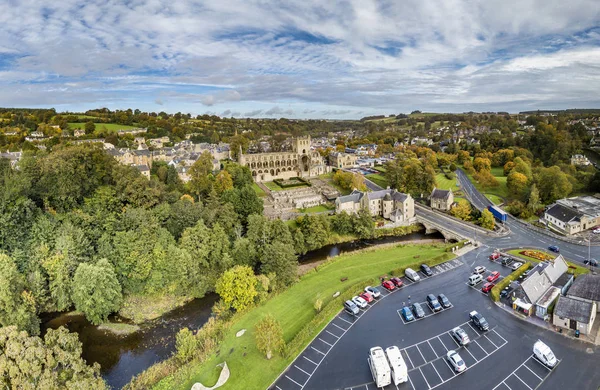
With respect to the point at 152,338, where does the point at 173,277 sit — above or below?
above

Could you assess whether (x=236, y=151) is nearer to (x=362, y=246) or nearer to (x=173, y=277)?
(x=362, y=246)

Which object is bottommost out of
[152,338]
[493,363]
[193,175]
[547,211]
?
[152,338]

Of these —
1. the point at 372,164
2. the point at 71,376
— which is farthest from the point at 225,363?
the point at 372,164

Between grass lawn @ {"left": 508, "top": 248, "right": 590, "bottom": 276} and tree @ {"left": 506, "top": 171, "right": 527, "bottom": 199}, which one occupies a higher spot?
tree @ {"left": 506, "top": 171, "right": 527, "bottom": 199}

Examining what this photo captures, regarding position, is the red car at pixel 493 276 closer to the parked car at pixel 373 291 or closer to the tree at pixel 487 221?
the parked car at pixel 373 291

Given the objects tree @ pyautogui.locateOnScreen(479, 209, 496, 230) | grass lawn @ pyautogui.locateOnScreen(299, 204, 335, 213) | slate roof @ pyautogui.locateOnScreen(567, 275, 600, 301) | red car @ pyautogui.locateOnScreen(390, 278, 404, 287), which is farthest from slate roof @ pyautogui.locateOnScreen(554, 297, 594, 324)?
grass lawn @ pyautogui.locateOnScreen(299, 204, 335, 213)

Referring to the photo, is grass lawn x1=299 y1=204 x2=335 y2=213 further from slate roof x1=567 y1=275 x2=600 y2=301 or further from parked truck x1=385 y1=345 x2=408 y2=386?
parked truck x1=385 y1=345 x2=408 y2=386

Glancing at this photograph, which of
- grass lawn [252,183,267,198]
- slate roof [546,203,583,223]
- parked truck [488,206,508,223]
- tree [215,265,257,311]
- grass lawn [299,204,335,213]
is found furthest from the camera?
grass lawn [252,183,267,198]
